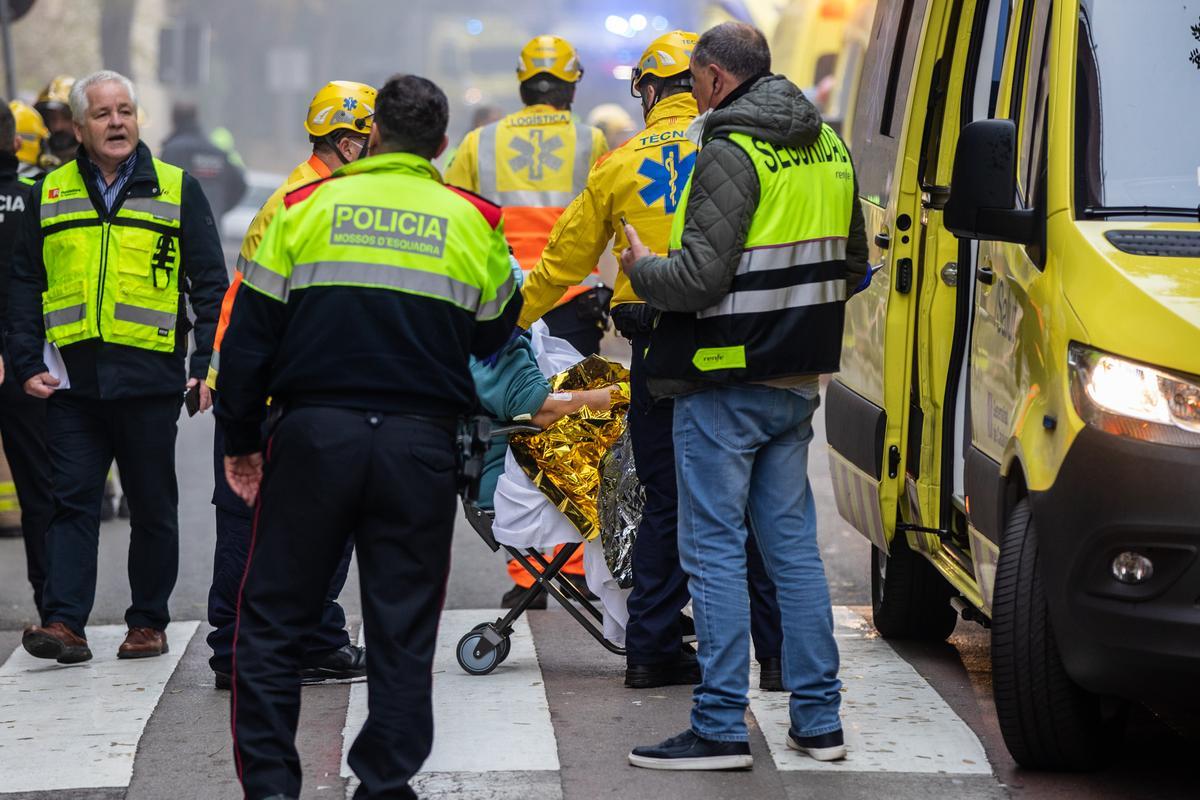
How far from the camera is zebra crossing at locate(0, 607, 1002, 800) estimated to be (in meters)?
5.13

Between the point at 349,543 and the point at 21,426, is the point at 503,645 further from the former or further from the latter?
the point at 21,426

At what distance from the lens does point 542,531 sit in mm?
6352

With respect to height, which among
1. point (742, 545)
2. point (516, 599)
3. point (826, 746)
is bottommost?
point (516, 599)

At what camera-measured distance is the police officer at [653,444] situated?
6.09 meters

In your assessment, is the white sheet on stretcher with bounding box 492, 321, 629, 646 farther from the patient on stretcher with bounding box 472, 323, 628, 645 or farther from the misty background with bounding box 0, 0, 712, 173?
the misty background with bounding box 0, 0, 712, 173

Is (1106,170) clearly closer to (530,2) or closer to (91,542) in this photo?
(91,542)

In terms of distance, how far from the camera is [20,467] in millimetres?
7770

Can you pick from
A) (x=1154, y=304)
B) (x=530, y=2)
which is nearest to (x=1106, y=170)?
(x=1154, y=304)

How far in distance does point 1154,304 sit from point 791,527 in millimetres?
1212

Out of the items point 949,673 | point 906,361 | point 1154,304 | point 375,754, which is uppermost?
point 1154,304

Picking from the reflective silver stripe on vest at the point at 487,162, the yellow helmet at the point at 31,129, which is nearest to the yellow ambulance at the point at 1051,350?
the reflective silver stripe on vest at the point at 487,162

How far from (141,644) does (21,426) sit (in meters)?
1.48

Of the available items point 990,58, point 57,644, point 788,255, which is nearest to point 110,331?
point 57,644

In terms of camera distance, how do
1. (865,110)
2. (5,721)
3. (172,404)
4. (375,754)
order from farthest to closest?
(865,110) → (172,404) → (5,721) → (375,754)
